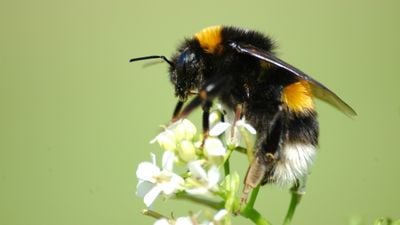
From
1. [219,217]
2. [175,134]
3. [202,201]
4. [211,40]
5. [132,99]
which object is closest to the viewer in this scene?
[219,217]

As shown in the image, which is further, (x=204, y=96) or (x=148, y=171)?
(x=148, y=171)

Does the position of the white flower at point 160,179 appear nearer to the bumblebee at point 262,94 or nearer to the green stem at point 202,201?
the green stem at point 202,201

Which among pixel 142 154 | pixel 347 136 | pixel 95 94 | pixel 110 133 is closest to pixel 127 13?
pixel 95 94

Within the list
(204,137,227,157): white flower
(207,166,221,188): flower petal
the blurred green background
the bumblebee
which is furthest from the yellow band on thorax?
the blurred green background

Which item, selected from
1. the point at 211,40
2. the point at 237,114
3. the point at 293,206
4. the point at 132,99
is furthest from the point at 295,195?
the point at 132,99

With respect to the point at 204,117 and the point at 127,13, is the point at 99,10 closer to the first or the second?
the point at 127,13

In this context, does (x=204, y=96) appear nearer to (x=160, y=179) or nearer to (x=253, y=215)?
(x=160, y=179)

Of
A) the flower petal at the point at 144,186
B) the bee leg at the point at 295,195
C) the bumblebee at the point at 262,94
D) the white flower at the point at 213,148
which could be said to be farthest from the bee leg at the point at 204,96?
the bee leg at the point at 295,195
